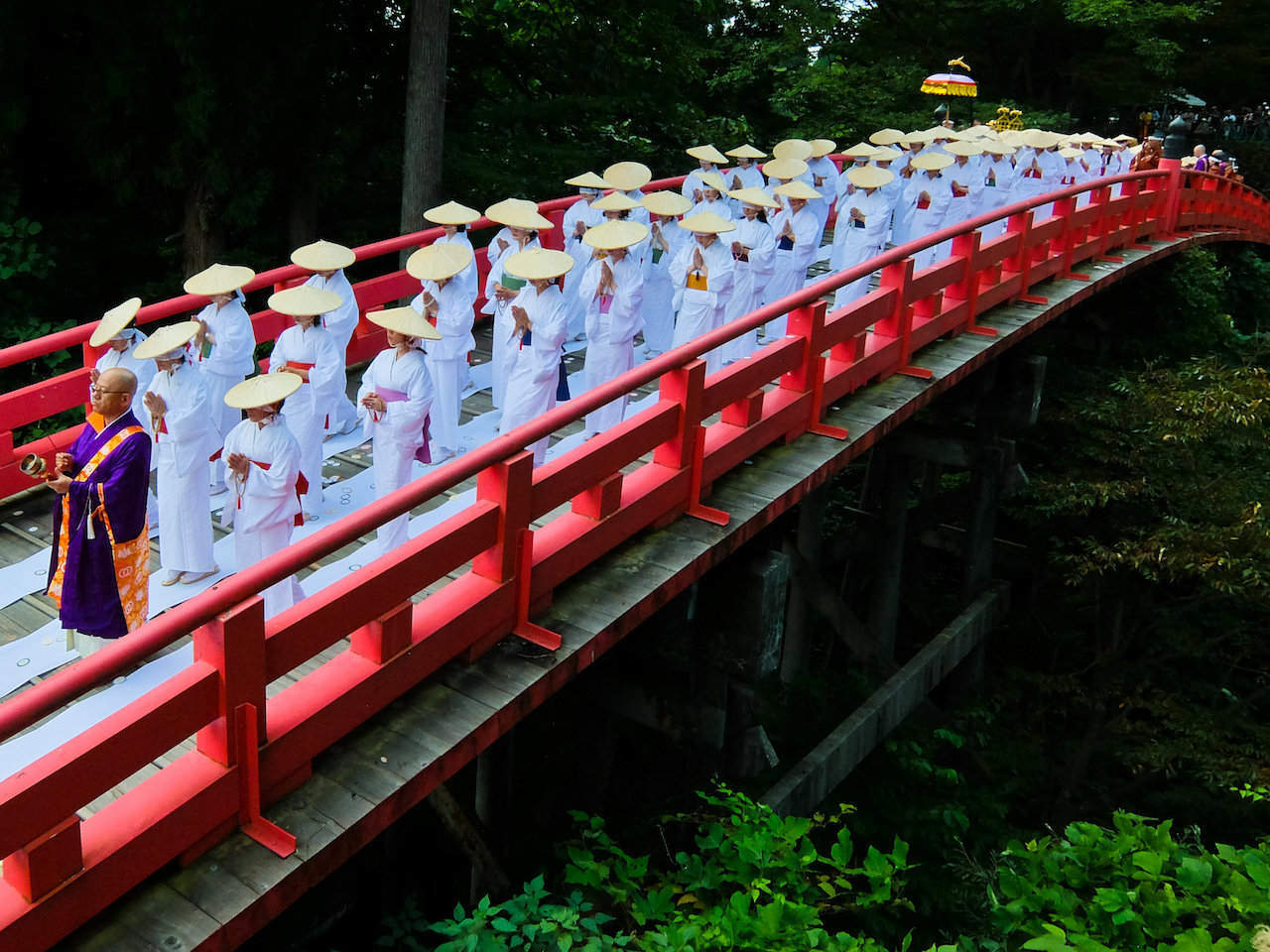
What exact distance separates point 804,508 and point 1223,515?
3.87 meters

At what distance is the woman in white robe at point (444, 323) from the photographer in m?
8.12

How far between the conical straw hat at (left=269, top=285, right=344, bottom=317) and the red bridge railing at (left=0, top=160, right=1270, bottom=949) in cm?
135

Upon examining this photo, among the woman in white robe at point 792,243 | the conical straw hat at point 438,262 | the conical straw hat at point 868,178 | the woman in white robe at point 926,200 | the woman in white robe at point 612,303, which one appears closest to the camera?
the conical straw hat at point 438,262

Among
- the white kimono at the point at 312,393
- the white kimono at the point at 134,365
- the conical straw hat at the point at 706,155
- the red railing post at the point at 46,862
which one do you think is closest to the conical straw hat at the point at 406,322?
the white kimono at the point at 312,393

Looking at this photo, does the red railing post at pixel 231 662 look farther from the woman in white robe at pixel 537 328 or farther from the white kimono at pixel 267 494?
the woman in white robe at pixel 537 328

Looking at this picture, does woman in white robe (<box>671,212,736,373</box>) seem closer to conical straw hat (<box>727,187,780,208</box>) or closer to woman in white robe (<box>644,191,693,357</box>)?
conical straw hat (<box>727,187,780,208</box>)

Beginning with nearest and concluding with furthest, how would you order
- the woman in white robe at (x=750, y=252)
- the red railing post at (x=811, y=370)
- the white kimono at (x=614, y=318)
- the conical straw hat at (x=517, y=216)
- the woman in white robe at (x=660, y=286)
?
the red railing post at (x=811, y=370) < the white kimono at (x=614, y=318) < the conical straw hat at (x=517, y=216) < the woman in white robe at (x=750, y=252) < the woman in white robe at (x=660, y=286)

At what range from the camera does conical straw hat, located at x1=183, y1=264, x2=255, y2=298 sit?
7.22 metres

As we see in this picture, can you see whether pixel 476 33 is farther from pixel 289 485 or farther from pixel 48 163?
pixel 289 485

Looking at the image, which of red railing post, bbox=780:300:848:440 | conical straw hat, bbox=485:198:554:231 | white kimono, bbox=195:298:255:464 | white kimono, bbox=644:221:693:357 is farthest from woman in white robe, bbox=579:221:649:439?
white kimono, bbox=195:298:255:464

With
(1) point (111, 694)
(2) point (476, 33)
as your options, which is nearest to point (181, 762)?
(1) point (111, 694)

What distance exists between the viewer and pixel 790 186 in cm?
992

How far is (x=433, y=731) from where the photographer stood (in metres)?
4.71

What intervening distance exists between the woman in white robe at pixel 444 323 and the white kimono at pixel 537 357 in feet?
2.03
